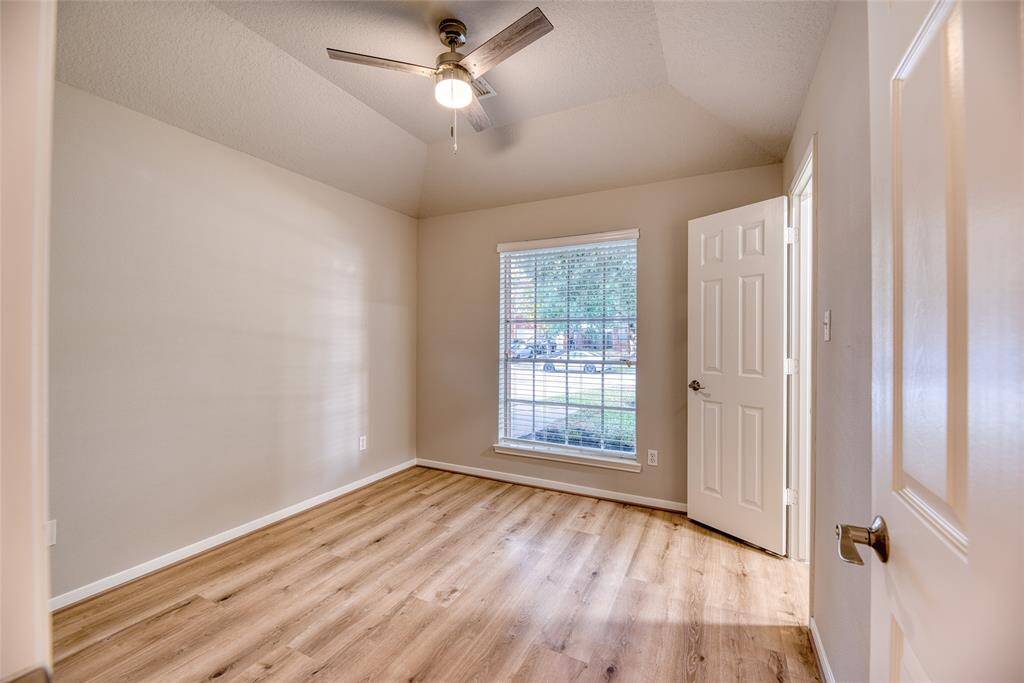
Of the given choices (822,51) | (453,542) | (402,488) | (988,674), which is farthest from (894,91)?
(402,488)

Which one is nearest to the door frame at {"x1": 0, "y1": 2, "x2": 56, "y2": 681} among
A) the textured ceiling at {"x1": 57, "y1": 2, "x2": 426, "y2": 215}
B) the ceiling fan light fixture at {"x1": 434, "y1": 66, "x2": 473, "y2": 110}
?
the ceiling fan light fixture at {"x1": 434, "y1": 66, "x2": 473, "y2": 110}

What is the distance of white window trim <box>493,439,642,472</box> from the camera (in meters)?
3.17

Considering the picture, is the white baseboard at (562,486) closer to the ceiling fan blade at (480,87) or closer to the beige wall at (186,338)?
the beige wall at (186,338)

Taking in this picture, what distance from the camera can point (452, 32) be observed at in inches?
Answer: 77.3

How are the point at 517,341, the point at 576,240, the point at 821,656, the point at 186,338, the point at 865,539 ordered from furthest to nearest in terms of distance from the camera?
1. the point at 517,341
2. the point at 576,240
3. the point at 186,338
4. the point at 821,656
5. the point at 865,539

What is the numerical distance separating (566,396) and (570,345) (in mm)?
429

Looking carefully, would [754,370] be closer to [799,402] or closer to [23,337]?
[799,402]

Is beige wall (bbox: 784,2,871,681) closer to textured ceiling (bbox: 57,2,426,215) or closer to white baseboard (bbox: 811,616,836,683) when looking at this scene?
white baseboard (bbox: 811,616,836,683)

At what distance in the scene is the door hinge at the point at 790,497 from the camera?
92.7 inches

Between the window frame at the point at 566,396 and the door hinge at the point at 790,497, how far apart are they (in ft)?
3.14

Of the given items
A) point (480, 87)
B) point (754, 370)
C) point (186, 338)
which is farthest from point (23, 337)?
point (754, 370)

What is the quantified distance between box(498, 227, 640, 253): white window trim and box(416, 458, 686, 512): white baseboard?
76.4 inches

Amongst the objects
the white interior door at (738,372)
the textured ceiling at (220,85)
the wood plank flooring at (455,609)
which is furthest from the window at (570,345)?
the textured ceiling at (220,85)

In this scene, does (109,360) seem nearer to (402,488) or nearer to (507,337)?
(402,488)
